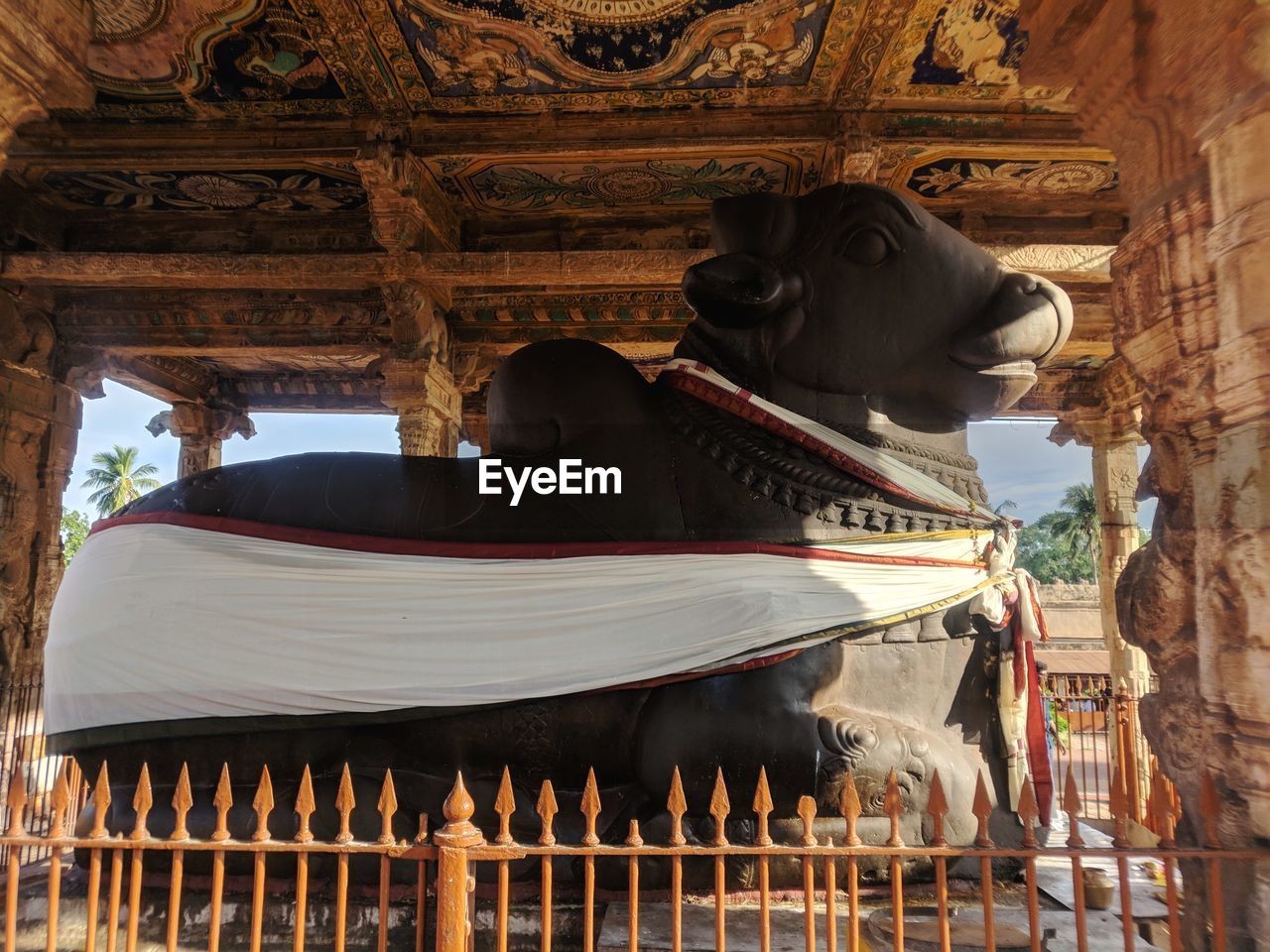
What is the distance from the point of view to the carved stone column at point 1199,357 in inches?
77.5

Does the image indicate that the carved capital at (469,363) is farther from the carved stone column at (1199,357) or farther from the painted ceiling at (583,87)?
the carved stone column at (1199,357)

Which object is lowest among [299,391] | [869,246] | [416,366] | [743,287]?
[743,287]

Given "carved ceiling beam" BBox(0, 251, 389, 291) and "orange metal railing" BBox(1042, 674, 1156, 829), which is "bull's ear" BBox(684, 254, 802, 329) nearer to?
"orange metal railing" BBox(1042, 674, 1156, 829)

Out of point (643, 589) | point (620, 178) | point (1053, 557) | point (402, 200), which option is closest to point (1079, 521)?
point (1053, 557)

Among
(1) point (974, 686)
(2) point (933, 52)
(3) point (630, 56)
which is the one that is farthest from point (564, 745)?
(2) point (933, 52)

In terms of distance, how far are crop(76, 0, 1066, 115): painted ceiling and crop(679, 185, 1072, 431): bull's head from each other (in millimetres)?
2650

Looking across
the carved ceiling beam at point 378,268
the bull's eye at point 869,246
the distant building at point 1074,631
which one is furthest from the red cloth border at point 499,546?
the distant building at point 1074,631

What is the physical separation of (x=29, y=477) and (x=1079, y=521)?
33.7 metres

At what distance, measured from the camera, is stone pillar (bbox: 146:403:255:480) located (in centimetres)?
1092

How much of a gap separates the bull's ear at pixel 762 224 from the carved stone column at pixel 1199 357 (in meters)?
0.94

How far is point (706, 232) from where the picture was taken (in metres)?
7.51

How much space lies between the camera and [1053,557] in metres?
47.7

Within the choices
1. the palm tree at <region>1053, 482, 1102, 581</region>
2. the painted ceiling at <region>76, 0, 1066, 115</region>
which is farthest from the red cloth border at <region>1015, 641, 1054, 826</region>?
the palm tree at <region>1053, 482, 1102, 581</region>

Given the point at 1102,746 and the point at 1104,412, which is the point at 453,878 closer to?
the point at 1104,412
